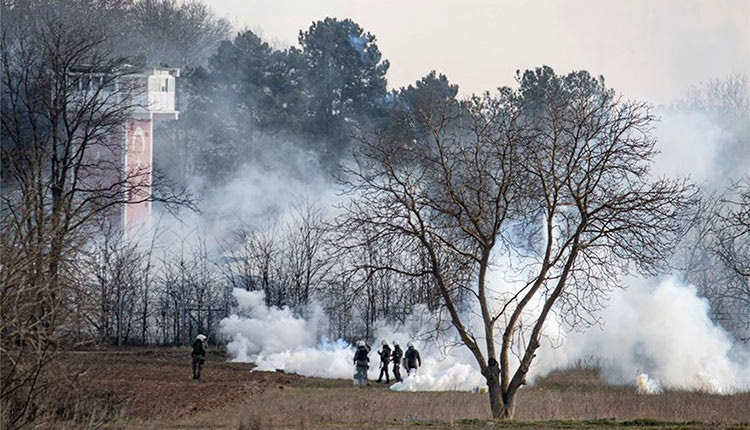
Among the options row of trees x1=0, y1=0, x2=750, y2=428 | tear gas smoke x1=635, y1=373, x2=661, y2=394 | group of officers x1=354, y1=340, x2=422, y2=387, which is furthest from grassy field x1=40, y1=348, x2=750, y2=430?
row of trees x1=0, y1=0, x2=750, y2=428

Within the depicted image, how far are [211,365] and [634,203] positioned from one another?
2194cm

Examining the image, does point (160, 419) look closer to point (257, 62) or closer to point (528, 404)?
point (528, 404)

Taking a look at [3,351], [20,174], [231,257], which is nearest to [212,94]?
[231,257]

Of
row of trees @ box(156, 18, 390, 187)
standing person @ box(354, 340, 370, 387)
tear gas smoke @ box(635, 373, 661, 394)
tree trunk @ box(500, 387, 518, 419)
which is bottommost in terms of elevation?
tree trunk @ box(500, 387, 518, 419)

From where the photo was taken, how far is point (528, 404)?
28.9 meters

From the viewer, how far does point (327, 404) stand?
94.3 ft

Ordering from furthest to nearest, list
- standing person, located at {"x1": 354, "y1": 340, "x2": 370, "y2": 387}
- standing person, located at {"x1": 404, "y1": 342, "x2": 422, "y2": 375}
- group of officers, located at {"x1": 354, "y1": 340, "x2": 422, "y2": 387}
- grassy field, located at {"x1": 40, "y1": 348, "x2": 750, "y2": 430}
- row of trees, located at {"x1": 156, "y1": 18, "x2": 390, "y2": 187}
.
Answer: row of trees, located at {"x1": 156, "y1": 18, "x2": 390, "y2": 187} → standing person, located at {"x1": 404, "y1": 342, "x2": 422, "y2": 375} → group of officers, located at {"x1": 354, "y1": 340, "x2": 422, "y2": 387} → standing person, located at {"x1": 354, "y1": 340, "x2": 370, "y2": 387} → grassy field, located at {"x1": 40, "y1": 348, "x2": 750, "y2": 430}

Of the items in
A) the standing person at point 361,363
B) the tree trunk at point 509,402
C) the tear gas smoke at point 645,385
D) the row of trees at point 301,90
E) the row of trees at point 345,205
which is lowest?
the tree trunk at point 509,402

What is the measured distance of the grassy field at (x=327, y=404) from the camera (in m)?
21.1

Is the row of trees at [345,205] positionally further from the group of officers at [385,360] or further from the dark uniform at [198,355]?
the dark uniform at [198,355]

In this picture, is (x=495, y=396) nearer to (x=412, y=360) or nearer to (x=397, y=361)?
(x=412, y=360)

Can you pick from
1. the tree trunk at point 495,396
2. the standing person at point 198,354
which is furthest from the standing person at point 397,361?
the tree trunk at point 495,396

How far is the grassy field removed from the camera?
829 inches

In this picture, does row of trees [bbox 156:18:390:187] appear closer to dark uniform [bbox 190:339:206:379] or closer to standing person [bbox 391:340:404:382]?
standing person [bbox 391:340:404:382]
